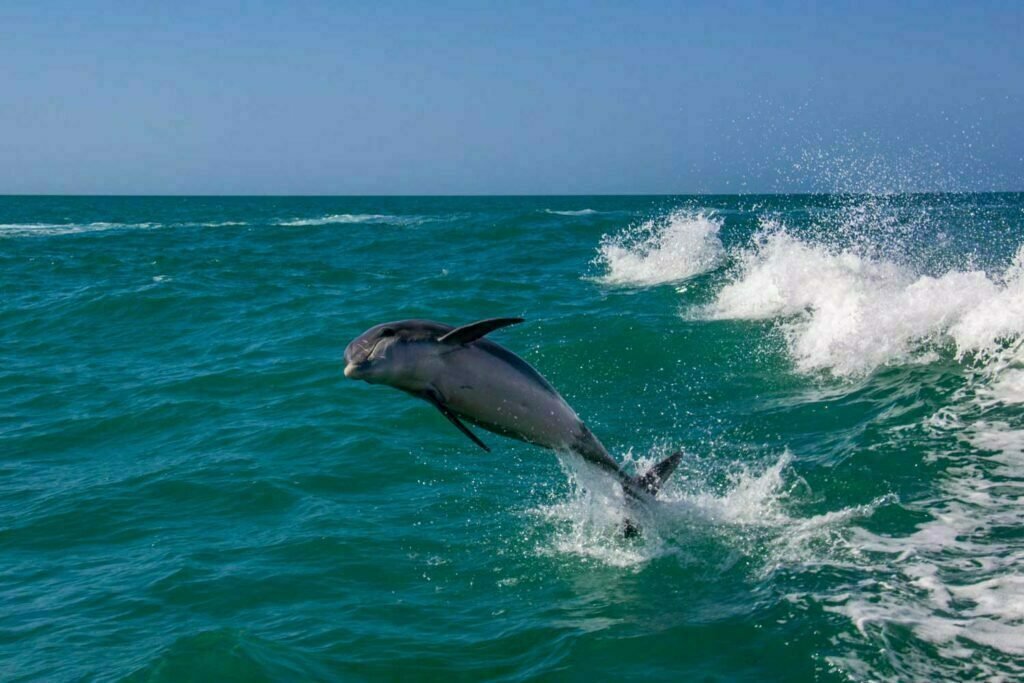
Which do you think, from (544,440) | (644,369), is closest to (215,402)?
(644,369)

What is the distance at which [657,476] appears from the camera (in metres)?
7.10

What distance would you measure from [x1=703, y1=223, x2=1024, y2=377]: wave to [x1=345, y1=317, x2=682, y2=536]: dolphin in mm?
8196

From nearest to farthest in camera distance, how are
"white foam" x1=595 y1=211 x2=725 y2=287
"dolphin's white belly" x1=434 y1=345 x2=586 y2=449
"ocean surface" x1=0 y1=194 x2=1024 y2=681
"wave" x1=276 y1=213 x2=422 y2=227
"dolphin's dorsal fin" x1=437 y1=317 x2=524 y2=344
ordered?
"dolphin's dorsal fin" x1=437 y1=317 x2=524 y2=344 < "dolphin's white belly" x1=434 y1=345 x2=586 y2=449 < "ocean surface" x1=0 y1=194 x2=1024 y2=681 < "white foam" x1=595 y1=211 x2=725 y2=287 < "wave" x1=276 y1=213 x2=422 y2=227

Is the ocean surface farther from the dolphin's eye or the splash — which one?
the dolphin's eye

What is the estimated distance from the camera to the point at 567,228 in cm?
4294

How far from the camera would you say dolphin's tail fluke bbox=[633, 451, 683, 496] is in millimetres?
7035

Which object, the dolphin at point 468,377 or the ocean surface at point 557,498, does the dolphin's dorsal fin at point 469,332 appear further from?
the ocean surface at point 557,498

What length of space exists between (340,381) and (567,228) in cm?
2904

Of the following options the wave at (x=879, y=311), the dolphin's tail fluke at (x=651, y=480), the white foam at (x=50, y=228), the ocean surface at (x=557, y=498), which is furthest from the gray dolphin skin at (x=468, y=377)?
the white foam at (x=50, y=228)

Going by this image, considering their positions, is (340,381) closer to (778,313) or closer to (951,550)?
(778,313)

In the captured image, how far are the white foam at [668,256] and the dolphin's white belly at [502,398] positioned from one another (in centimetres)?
1775

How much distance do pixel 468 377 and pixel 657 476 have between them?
2.22 meters

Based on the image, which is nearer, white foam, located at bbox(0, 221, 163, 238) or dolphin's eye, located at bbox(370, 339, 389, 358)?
dolphin's eye, located at bbox(370, 339, 389, 358)

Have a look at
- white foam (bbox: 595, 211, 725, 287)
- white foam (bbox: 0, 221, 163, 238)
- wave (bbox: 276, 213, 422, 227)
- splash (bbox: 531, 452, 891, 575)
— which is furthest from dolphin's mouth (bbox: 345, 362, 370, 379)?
wave (bbox: 276, 213, 422, 227)
